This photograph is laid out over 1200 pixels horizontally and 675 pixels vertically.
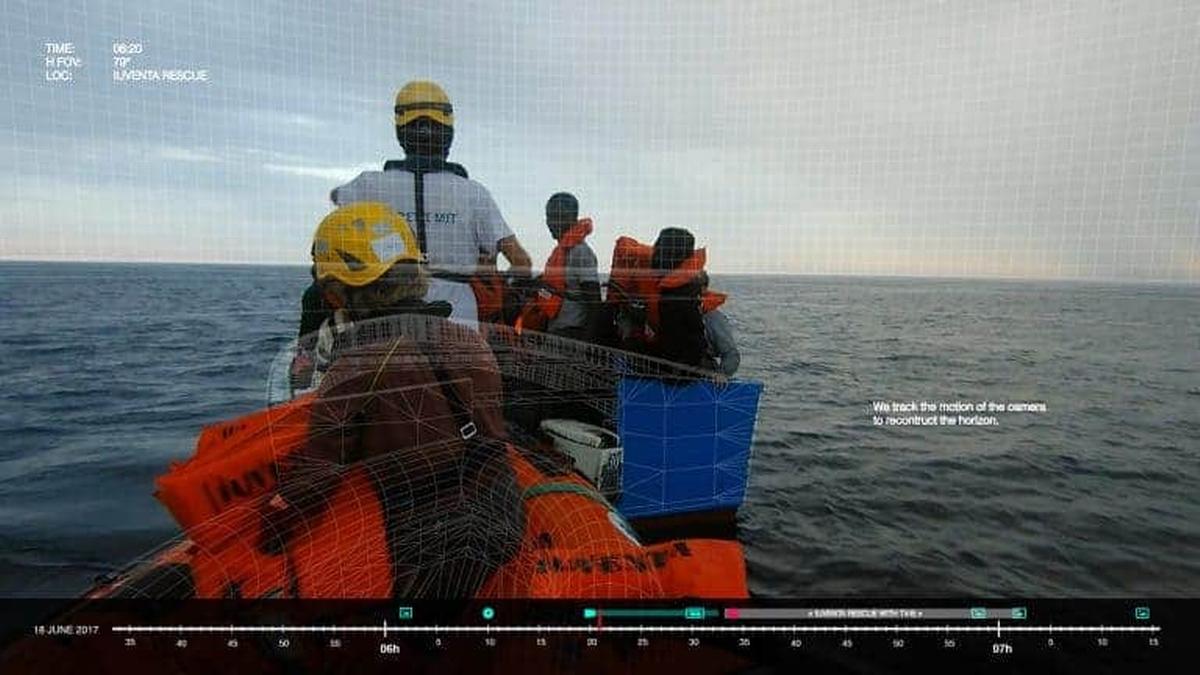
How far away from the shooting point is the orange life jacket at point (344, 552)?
4.23 feet

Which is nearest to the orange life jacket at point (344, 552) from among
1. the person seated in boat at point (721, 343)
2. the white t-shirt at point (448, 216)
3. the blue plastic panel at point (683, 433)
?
the white t-shirt at point (448, 216)

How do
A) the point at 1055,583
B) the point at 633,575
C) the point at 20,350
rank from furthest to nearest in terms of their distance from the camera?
the point at 1055,583
the point at 20,350
the point at 633,575

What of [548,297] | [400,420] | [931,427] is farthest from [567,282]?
[931,427]

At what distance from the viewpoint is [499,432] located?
5.07 feet

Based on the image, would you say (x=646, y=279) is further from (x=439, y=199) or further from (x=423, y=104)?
(x=423, y=104)

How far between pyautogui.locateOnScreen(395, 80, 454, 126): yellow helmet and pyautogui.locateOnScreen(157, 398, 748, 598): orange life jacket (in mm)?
716

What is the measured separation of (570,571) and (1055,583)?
1.41 meters

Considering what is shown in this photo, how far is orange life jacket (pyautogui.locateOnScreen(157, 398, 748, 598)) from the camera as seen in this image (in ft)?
4.23

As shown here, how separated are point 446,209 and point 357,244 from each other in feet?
0.93

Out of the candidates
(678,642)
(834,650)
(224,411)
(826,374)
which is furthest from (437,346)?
(224,411)

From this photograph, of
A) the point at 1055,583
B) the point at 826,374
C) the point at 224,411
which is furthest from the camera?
the point at 224,411

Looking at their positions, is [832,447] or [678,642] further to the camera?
[832,447]

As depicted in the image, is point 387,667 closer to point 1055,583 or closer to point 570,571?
point 570,571

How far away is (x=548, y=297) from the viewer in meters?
1.84
